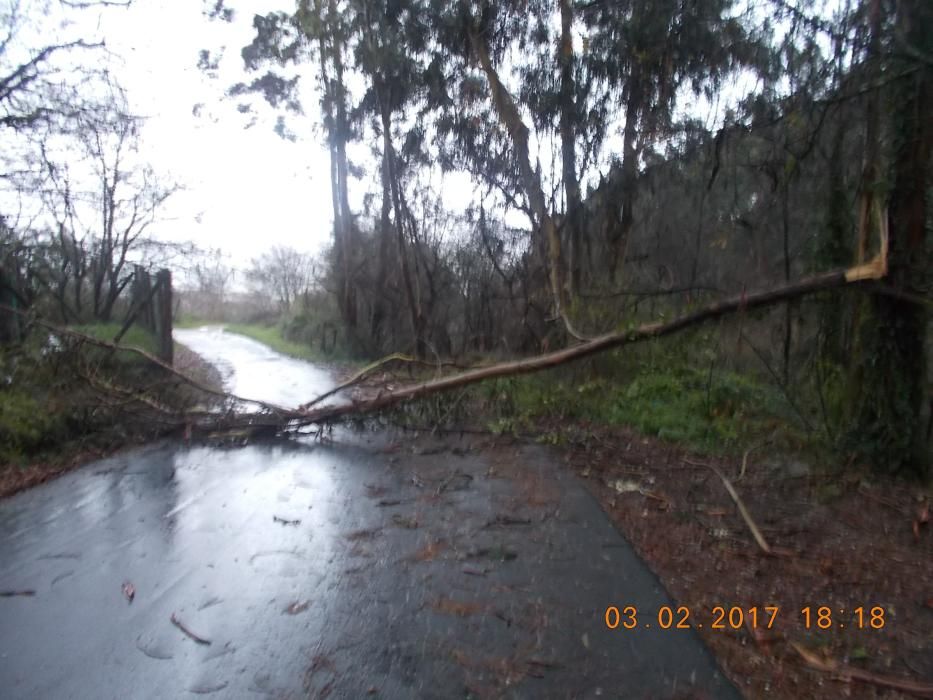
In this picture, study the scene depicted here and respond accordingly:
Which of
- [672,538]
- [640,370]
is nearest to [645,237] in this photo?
[640,370]

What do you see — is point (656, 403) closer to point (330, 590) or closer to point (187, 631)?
point (330, 590)

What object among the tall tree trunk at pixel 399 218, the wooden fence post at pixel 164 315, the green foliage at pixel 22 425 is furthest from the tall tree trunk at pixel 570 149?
the green foliage at pixel 22 425

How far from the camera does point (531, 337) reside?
1549cm

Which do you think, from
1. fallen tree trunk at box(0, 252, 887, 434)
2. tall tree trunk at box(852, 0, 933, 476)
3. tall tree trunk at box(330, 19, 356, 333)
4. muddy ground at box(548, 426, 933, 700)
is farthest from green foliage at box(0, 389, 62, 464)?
tall tree trunk at box(330, 19, 356, 333)

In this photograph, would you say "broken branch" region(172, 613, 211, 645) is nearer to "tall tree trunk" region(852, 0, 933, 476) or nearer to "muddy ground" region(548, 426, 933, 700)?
"muddy ground" region(548, 426, 933, 700)

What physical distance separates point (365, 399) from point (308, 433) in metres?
0.93

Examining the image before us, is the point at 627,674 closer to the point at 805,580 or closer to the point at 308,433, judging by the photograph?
the point at 805,580

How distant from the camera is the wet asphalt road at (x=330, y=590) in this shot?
353cm

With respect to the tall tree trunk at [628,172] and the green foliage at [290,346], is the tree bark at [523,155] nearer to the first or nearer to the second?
the tall tree trunk at [628,172]
